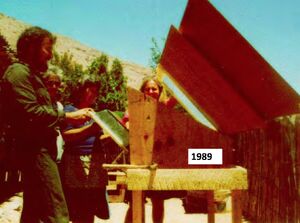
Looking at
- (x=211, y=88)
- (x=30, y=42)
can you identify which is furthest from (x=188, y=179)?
(x=30, y=42)

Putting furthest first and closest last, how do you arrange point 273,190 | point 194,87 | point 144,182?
point 273,190 < point 194,87 < point 144,182

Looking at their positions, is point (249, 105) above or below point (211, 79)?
below

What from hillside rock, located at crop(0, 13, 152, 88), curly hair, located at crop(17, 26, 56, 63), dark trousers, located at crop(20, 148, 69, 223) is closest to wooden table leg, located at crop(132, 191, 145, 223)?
dark trousers, located at crop(20, 148, 69, 223)

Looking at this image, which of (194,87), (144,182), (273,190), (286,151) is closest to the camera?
(144,182)

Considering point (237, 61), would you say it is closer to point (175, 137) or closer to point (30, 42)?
point (175, 137)

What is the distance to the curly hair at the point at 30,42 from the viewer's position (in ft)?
9.08

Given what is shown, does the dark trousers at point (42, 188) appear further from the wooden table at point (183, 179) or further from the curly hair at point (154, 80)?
the curly hair at point (154, 80)

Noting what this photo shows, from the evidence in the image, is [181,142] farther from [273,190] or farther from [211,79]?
[273,190]

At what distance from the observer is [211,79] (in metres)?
2.57

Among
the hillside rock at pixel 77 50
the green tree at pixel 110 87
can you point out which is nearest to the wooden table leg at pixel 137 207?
the green tree at pixel 110 87

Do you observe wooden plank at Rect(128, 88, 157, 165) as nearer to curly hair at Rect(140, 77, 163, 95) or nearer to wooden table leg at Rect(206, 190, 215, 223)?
wooden table leg at Rect(206, 190, 215, 223)

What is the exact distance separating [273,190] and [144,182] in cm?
446

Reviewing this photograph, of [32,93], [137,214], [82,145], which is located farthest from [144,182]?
→ [82,145]

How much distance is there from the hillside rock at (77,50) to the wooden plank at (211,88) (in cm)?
6923
